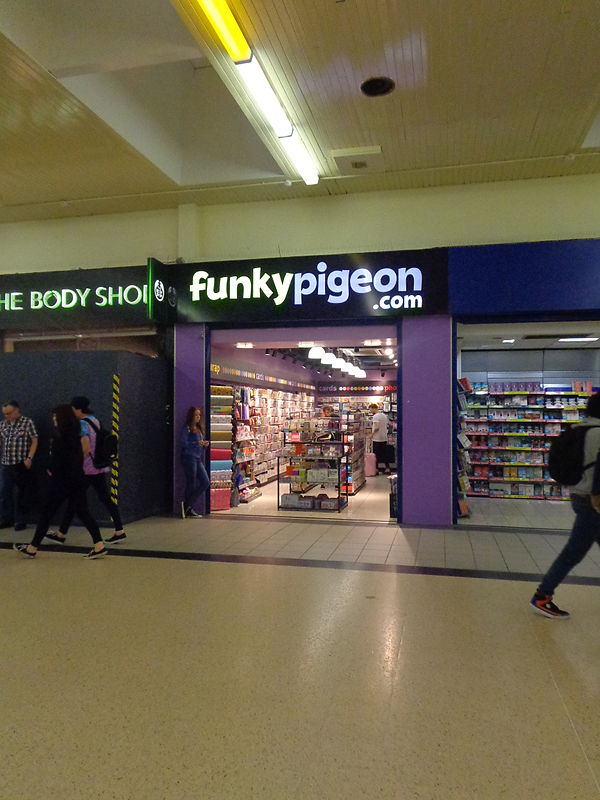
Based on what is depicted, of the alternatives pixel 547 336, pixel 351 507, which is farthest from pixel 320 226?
pixel 547 336

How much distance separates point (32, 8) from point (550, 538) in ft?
23.8

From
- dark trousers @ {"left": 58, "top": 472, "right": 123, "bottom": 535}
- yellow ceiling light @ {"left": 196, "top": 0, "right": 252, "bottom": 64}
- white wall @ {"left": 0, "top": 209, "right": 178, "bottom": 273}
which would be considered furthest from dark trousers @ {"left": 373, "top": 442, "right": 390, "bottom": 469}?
yellow ceiling light @ {"left": 196, "top": 0, "right": 252, "bottom": 64}

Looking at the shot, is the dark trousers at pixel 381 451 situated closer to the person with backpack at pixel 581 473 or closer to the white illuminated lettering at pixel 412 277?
the white illuminated lettering at pixel 412 277

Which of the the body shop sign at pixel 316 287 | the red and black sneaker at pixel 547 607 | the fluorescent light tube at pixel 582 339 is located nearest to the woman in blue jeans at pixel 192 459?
the the body shop sign at pixel 316 287

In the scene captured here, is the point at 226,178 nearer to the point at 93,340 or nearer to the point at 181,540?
the point at 93,340

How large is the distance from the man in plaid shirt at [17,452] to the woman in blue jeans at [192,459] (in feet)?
6.06

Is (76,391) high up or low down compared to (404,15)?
down

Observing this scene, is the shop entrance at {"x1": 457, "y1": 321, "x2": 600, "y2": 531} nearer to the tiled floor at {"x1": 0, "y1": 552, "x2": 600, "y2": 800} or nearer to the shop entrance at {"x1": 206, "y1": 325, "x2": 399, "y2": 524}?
the shop entrance at {"x1": 206, "y1": 325, "x2": 399, "y2": 524}

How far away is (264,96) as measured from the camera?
16.8ft

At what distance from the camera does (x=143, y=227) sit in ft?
27.8

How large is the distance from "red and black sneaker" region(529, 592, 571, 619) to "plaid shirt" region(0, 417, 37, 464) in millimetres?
5702

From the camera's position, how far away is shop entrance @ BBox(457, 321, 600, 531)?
9.51m

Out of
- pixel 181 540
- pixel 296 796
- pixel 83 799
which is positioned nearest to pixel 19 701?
pixel 83 799

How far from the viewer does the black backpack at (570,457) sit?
3773 mm
